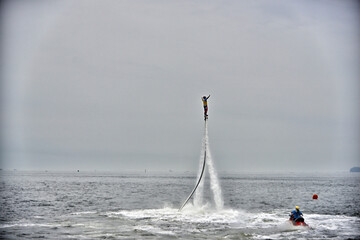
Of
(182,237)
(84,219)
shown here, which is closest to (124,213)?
(84,219)

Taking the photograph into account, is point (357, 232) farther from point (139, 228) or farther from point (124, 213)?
point (124, 213)

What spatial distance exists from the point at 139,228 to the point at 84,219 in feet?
34.2

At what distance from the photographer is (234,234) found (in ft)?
130

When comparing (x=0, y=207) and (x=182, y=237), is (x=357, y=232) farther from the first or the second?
(x=0, y=207)

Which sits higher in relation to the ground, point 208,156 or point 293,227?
point 208,156

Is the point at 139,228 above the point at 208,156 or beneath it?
beneath

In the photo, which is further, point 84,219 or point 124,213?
point 124,213

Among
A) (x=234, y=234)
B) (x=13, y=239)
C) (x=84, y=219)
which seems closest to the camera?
(x=13, y=239)

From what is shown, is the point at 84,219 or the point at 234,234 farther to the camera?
the point at 84,219

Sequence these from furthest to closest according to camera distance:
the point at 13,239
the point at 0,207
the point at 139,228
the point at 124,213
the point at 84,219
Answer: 1. the point at 0,207
2. the point at 124,213
3. the point at 84,219
4. the point at 139,228
5. the point at 13,239

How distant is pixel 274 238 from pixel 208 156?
20620mm

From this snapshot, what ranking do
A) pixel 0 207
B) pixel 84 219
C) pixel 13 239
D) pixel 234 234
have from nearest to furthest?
pixel 13 239
pixel 234 234
pixel 84 219
pixel 0 207

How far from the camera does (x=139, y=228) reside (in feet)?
140

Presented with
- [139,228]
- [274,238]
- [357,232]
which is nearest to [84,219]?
[139,228]
